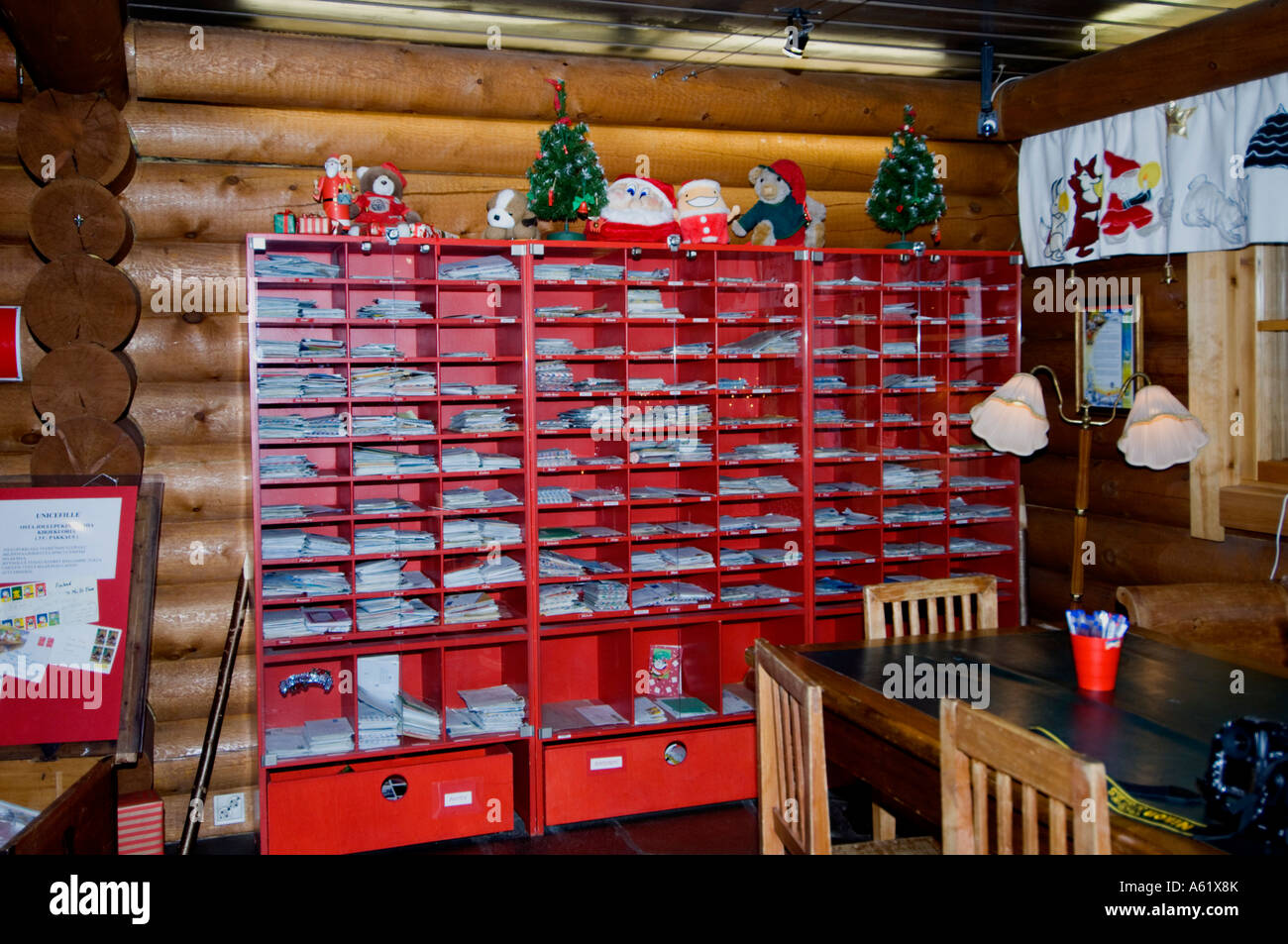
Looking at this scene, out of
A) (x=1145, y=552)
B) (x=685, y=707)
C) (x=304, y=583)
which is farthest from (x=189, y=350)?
(x=1145, y=552)

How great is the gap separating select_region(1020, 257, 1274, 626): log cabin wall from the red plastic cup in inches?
77.4

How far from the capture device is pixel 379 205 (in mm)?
4555

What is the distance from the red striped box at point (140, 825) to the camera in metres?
4.16

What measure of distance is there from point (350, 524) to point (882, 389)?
255 cm

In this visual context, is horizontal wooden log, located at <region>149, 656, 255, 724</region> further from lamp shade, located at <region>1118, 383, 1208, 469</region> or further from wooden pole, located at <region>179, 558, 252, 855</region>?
lamp shade, located at <region>1118, 383, 1208, 469</region>

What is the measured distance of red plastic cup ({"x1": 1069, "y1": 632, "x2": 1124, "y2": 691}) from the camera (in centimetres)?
Result: 311

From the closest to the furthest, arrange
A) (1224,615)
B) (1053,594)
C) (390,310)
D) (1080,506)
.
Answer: (1224,615)
(390,310)
(1080,506)
(1053,594)

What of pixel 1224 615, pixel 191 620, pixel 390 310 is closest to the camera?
pixel 1224 615

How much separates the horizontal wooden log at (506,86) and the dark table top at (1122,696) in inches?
112

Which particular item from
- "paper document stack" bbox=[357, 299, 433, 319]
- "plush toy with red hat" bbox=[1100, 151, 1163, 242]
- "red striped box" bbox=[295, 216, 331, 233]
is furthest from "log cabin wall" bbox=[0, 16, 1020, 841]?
"plush toy with red hat" bbox=[1100, 151, 1163, 242]

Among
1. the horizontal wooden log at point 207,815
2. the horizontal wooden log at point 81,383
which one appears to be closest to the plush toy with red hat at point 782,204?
the horizontal wooden log at point 81,383

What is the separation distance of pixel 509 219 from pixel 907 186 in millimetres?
1882

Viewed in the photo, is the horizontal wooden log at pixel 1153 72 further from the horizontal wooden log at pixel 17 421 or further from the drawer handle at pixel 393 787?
the horizontal wooden log at pixel 17 421

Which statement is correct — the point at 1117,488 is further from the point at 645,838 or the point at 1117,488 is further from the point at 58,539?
the point at 58,539
